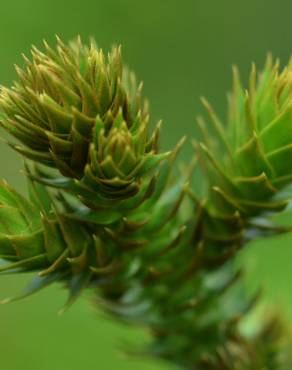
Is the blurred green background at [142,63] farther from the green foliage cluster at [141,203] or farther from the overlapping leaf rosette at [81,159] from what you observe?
the overlapping leaf rosette at [81,159]

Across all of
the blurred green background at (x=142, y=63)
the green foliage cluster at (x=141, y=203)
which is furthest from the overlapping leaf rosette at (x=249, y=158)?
the blurred green background at (x=142, y=63)

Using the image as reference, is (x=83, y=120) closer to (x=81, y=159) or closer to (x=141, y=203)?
(x=81, y=159)

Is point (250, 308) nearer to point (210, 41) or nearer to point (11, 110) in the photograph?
→ point (11, 110)

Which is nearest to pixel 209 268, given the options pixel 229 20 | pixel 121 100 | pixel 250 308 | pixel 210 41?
pixel 250 308

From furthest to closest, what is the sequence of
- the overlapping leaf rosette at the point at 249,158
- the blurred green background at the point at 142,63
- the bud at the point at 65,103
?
the blurred green background at the point at 142,63 → the overlapping leaf rosette at the point at 249,158 → the bud at the point at 65,103

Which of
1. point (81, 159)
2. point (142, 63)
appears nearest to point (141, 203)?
point (81, 159)

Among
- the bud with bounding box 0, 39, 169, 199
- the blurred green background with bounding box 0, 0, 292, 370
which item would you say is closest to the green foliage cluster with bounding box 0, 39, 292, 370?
the bud with bounding box 0, 39, 169, 199

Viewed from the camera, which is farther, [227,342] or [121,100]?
[227,342]
